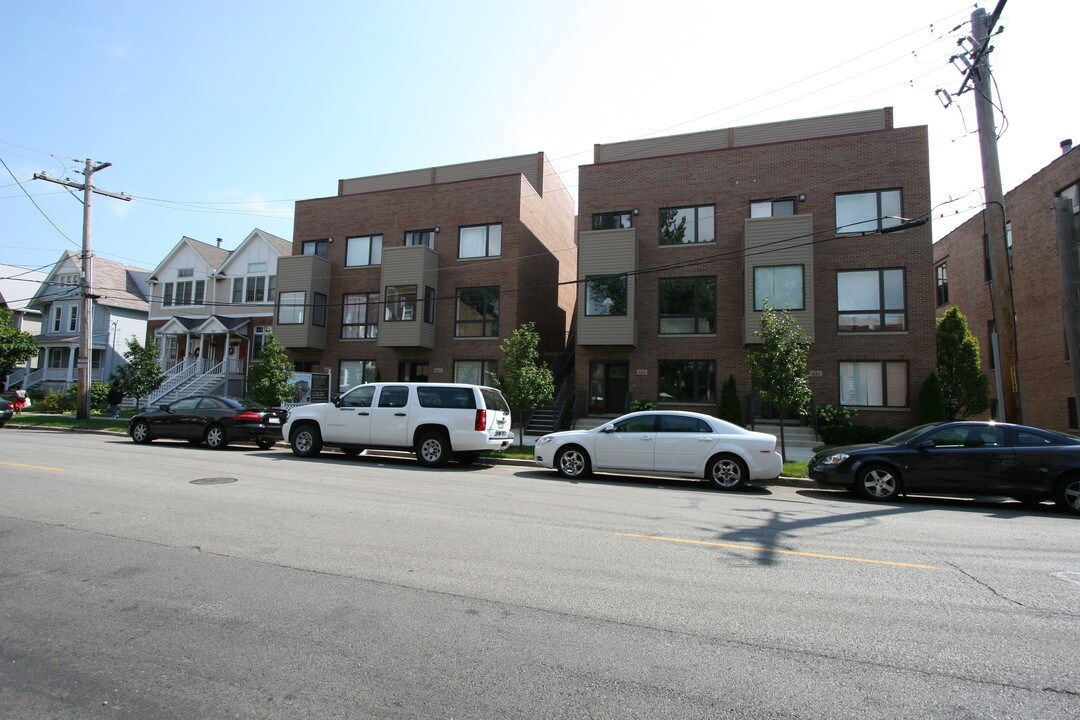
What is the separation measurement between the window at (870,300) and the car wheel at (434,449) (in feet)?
48.7

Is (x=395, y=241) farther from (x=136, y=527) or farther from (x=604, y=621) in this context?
(x=604, y=621)

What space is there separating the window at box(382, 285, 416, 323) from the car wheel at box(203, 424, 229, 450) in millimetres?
10219

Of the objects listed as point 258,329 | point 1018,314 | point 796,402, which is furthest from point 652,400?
point 258,329

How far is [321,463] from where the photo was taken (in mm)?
13883

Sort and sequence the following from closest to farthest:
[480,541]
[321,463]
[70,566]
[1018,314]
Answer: [70,566] < [480,541] < [321,463] < [1018,314]

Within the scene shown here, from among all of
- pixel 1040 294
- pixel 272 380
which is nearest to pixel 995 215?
pixel 1040 294

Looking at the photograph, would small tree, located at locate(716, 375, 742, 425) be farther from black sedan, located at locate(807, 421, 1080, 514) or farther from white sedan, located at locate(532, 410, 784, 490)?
black sedan, located at locate(807, 421, 1080, 514)

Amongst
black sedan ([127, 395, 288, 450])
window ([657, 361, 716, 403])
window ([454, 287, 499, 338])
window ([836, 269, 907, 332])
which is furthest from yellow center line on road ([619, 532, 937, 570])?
window ([454, 287, 499, 338])

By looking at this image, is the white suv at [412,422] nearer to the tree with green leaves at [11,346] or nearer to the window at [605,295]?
the window at [605,295]

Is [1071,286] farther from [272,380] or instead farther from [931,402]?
[272,380]

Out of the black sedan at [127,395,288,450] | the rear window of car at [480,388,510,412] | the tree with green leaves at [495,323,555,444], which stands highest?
the tree with green leaves at [495,323,555,444]

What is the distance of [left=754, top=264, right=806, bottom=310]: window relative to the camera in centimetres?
2105

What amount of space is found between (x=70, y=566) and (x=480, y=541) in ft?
12.1

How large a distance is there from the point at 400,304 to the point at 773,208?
15301 mm
